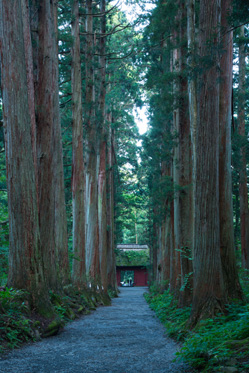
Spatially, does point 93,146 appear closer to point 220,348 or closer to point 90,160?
point 90,160

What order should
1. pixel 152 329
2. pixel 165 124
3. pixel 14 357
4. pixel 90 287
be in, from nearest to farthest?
pixel 14 357 → pixel 152 329 → pixel 90 287 → pixel 165 124

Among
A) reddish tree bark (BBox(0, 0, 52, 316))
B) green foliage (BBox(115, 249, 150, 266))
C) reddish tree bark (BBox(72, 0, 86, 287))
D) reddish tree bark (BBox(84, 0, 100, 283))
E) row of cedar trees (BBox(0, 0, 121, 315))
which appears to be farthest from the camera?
green foliage (BBox(115, 249, 150, 266))

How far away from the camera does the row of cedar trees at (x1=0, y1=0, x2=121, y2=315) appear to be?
7.64 m

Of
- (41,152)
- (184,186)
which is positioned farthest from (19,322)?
(184,186)

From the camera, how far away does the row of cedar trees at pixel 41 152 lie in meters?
7.64

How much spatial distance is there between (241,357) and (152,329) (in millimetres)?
5053

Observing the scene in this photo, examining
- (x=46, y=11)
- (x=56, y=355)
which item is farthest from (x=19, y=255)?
(x=46, y=11)

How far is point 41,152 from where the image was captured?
10.8 m

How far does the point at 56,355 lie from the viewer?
557 cm

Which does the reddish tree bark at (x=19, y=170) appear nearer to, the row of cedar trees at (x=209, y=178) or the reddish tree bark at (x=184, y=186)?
the row of cedar trees at (x=209, y=178)

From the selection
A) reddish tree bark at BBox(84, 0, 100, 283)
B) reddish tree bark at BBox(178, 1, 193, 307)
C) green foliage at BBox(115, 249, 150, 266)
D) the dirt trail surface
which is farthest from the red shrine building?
the dirt trail surface

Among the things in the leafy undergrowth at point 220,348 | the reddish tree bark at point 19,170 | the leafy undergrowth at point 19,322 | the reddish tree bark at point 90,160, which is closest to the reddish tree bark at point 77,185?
the reddish tree bark at point 90,160

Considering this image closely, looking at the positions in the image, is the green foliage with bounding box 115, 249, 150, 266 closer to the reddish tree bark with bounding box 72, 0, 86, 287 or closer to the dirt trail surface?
the reddish tree bark with bounding box 72, 0, 86, 287

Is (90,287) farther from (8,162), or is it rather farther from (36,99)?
(8,162)
